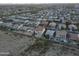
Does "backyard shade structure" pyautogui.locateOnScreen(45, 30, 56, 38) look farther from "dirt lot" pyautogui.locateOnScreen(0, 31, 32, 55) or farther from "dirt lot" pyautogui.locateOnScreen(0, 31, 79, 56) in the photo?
"dirt lot" pyautogui.locateOnScreen(0, 31, 32, 55)

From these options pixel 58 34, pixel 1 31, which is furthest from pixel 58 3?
pixel 1 31

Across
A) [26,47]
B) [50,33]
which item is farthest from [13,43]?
[50,33]

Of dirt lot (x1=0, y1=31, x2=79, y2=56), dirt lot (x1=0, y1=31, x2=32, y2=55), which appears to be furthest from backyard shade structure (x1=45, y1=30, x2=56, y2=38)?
dirt lot (x1=0, y1=31, x2=32, y2=55)

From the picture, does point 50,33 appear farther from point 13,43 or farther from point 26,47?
point 13,43

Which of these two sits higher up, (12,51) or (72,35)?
(72,35)

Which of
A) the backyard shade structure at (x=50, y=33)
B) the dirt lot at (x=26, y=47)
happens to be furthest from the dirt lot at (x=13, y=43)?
the backyard shade structure at (x=50, y=33)

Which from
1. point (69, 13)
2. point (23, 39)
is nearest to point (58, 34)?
point (69, 13)

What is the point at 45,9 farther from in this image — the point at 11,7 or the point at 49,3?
the point at 11,7

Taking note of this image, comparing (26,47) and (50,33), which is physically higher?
(50,33)

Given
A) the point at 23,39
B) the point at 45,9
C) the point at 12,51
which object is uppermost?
the point at 45,9
